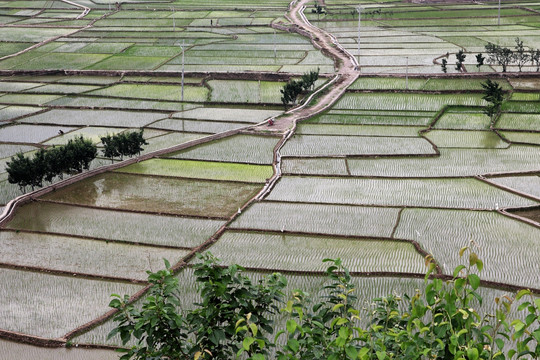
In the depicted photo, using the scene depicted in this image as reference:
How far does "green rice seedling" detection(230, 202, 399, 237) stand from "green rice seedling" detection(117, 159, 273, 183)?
260 cm

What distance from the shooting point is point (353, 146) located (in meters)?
21.3

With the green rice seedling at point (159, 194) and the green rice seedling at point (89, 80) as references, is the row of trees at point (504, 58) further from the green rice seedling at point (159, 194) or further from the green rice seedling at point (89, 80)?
the green rice seedling at point (89, 80)

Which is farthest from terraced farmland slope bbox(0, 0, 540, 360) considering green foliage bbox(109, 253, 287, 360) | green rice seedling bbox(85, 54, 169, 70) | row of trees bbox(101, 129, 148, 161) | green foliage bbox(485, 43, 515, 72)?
green foliage bbox(109, 253, 287, 360)

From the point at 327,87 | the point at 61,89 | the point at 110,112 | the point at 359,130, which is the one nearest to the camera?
the point at 359,130

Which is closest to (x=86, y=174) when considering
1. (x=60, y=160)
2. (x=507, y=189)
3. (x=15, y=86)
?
(x=60, y=160)

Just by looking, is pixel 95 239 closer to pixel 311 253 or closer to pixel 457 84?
pixel 311 253

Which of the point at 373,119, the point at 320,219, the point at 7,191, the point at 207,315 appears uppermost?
the point at 207,315

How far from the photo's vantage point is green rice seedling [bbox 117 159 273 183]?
19094 millimetres

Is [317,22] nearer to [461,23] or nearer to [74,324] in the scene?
[461,23]

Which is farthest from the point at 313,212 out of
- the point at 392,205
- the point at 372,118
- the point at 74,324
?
the point at 372,118

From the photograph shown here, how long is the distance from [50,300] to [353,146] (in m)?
11.7

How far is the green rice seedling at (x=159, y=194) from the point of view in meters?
16.8

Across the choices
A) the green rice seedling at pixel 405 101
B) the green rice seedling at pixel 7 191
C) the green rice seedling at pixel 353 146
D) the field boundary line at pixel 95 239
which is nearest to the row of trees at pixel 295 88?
the green rice seedling at pixel 405 101

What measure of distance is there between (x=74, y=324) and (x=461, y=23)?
37.1 metres
